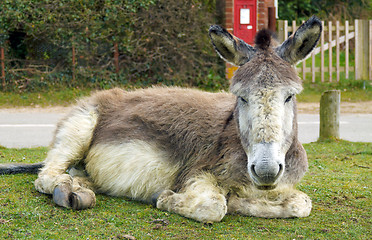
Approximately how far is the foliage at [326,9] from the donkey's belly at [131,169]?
1845 cm

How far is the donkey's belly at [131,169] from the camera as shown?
5.02 meters

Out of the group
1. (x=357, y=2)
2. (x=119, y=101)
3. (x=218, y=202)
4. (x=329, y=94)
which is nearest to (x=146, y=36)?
(x=329, y=94)

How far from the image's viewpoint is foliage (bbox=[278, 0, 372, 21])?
895 inches

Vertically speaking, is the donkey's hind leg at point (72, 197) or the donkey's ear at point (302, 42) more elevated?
the donkey's ear at point (302, 42)

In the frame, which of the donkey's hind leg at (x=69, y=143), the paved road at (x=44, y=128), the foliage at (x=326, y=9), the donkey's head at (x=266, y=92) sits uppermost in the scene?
the foliage at (x=326, y=9)

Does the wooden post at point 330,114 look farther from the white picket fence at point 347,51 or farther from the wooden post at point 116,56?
the wooden post at point 116,56

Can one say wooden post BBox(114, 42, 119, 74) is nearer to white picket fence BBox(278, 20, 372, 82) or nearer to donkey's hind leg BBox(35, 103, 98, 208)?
white picket fence BBox(278, 20, 372, 82)

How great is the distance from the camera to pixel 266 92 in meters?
3.99

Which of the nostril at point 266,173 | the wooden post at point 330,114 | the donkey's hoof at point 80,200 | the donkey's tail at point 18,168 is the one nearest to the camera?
the nostril at point 266,173

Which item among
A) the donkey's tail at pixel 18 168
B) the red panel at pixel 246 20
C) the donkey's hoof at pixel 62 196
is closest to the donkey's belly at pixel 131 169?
the donkey's hoof at pixel 62 196

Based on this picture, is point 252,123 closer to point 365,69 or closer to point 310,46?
point 310,46

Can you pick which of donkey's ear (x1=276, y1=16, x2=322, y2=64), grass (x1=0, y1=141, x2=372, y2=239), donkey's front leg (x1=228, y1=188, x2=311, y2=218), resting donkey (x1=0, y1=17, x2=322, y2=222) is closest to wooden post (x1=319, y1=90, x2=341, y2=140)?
grass (x1=0, y1=141, x2=372, y2=239)

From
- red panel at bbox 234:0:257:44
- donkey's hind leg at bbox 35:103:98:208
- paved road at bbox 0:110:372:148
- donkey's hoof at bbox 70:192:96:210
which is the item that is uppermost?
red panel at bbox 234:0:257:44

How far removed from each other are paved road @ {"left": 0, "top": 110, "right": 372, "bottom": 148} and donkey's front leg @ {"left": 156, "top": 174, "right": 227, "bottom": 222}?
5188mm
